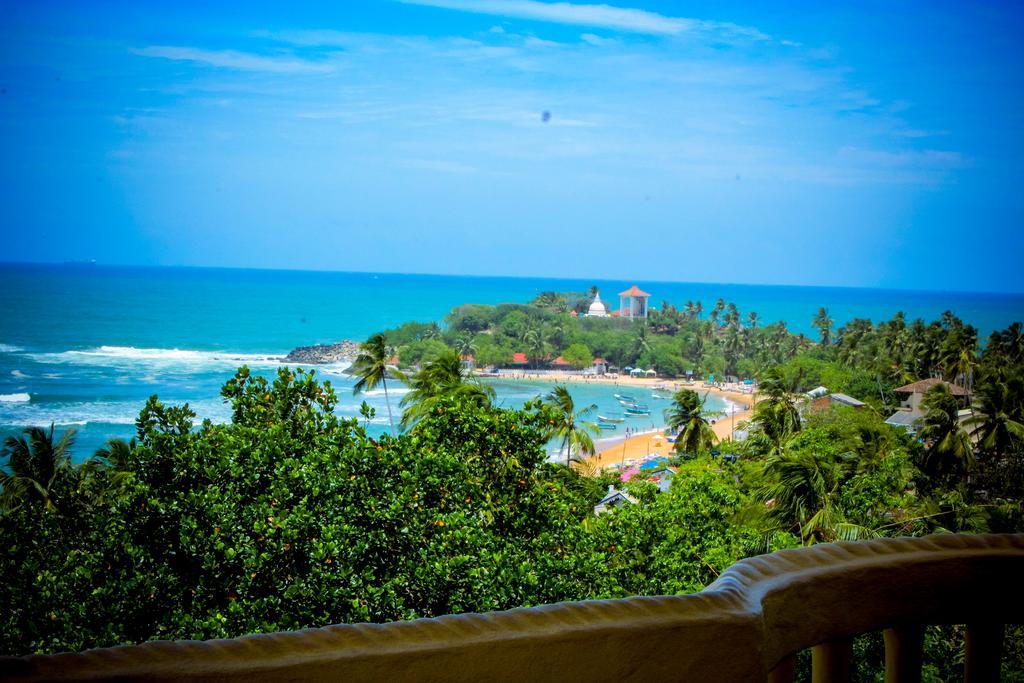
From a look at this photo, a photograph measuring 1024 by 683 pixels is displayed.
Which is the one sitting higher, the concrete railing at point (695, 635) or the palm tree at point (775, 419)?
the concrete railing at point (695, 635)

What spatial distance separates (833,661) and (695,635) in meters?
0.20

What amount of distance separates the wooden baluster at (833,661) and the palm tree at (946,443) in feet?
43.1

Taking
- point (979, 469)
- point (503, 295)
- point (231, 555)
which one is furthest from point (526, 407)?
point (503, 295)

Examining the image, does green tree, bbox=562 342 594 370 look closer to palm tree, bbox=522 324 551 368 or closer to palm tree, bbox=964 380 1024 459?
palm tree, bbox=522 324 551 368

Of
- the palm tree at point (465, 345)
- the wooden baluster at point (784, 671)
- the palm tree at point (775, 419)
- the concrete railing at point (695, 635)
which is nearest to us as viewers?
the concrete railing at point (695, 635)

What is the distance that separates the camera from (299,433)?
7.37 metres

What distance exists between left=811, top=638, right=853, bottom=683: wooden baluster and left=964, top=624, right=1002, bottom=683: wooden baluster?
0.57ft

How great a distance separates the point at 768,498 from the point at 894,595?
11.0 metres

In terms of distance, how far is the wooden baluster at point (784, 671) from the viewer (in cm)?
82

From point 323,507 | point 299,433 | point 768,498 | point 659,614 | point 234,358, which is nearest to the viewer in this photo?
point 659,614

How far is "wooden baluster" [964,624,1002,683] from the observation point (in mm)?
932

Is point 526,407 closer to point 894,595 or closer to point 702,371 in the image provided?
point 894,595

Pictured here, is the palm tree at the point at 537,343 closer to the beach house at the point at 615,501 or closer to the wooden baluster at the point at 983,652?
the beach house at the point at 615,501

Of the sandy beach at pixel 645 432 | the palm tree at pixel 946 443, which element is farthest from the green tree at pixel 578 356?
the palm tree at pixel 946 443
